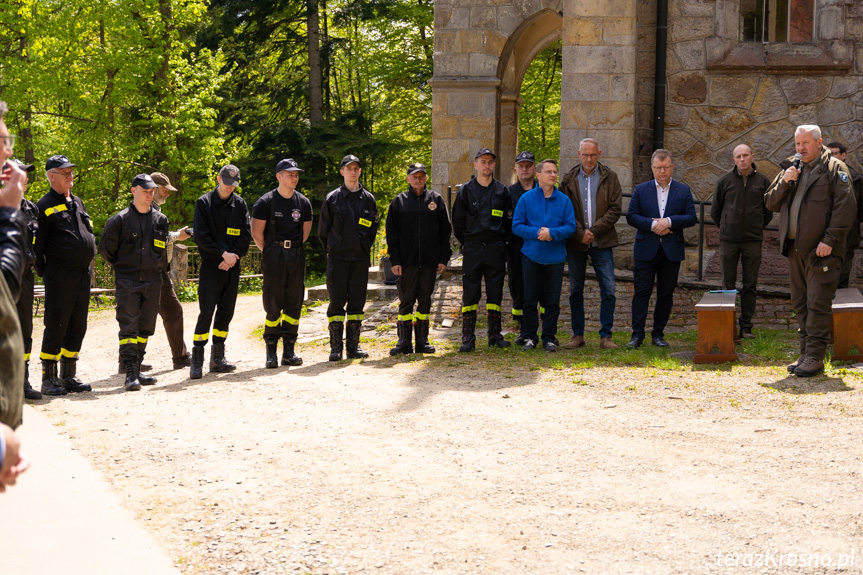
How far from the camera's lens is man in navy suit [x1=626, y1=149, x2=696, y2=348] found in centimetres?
977

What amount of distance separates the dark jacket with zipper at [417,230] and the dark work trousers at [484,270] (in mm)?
280

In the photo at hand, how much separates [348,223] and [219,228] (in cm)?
127

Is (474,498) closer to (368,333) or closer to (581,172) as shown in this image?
(581,172)

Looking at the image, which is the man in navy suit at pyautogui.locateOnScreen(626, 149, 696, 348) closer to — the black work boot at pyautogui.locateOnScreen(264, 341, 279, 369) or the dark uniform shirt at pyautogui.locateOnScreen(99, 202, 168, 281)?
the black work boot at pyautogui.locateOnScreen(264, 341, 279, 369)

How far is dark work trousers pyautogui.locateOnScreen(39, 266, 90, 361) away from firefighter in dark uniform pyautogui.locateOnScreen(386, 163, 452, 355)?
3038 millimetres

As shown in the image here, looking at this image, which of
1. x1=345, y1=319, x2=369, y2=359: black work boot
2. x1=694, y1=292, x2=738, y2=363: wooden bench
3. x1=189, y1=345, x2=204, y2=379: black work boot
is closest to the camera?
x1=694, y1=292, x2=738, y2=363: wooden bench

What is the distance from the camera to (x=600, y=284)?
9938 mm

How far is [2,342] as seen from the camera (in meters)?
2.67

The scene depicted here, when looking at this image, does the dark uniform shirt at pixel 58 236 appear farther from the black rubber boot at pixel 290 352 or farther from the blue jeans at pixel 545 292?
the blue jeans at pixel 545 292

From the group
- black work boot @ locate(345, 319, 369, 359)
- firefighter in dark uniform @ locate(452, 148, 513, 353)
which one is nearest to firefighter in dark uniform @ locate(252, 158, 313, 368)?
black work boot @ locate(345, 319, 369, 359)

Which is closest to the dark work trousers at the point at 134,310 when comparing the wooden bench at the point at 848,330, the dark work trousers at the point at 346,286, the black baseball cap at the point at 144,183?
the black baseball cap at the point at 144,183

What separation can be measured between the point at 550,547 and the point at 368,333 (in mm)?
7414

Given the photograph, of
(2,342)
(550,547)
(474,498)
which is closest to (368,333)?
(474,498)

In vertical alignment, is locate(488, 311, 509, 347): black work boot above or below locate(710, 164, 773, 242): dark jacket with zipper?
below
